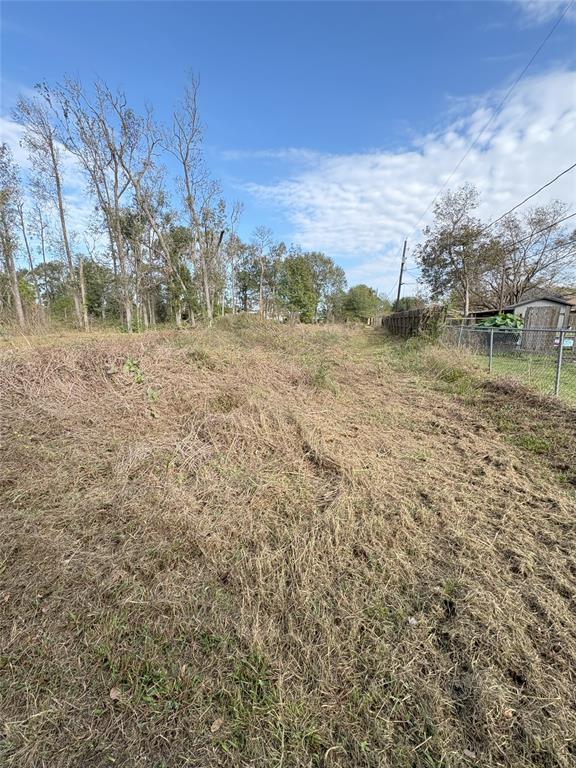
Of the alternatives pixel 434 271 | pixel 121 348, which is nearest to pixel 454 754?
pixel 121 348

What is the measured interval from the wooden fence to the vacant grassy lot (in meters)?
8.63

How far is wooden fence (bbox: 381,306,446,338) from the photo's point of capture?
11.6m

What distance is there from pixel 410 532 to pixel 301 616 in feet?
3.30

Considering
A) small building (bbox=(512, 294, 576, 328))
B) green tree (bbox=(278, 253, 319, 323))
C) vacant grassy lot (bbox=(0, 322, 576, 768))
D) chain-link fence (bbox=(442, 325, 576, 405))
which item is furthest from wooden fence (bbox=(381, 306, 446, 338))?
green tree (bbox=(278, 253, 319, 323))

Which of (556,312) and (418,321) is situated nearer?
(556,312)

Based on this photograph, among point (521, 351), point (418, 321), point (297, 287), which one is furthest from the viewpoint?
point (297, 287)

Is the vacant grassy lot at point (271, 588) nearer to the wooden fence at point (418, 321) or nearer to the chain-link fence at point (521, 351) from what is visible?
the chain-link fence at point (521, 351)

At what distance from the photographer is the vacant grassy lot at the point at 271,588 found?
1.23 meters

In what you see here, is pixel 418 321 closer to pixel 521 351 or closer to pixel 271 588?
pixel 521 351

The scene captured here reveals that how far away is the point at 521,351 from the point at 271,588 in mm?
11606

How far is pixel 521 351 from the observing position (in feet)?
33.7

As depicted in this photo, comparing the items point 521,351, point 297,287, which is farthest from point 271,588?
point 297,287

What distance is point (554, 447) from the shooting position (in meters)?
3.50

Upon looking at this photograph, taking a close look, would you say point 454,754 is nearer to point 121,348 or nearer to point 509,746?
point 509,746
